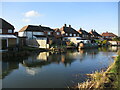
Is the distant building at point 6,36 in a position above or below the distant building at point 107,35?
below

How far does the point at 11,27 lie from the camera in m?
Result: 27.7

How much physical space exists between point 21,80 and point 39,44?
69.7ft

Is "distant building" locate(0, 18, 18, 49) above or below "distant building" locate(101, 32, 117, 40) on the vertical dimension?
below

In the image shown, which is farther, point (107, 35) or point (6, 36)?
point (107, 35)

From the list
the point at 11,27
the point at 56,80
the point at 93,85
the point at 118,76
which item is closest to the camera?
the point at 93,85

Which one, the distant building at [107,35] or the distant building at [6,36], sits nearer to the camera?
the distant building at [6,36]

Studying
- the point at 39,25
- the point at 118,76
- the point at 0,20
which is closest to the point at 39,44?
the point at 0,20

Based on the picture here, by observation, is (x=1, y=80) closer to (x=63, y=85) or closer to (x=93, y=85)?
(x=63, y=85)

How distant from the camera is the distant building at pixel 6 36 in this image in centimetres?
2223

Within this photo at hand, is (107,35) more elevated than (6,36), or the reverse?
(107,35)

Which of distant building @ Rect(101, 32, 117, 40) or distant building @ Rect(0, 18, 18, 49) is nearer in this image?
distant building @ Rect(0, 18, 18, 49)

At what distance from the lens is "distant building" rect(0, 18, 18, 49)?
2223cm

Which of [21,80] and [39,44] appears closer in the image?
[21,80]

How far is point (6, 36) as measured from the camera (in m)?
22.2
